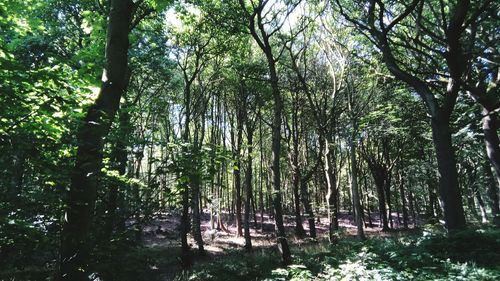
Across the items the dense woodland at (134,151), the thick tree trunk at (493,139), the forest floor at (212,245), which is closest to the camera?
the dense woodland at (134,151)

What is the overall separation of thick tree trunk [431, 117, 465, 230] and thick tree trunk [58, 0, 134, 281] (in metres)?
8.67

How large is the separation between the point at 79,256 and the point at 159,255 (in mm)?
15398

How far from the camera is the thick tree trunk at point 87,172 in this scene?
3.04m

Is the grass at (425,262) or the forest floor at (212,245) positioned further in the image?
the forest floor at (212,245)

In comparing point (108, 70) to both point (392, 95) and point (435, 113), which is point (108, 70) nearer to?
point (435, 113)

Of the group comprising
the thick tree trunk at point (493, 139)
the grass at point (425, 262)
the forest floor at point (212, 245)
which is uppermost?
the thick tree trunk at point (493, 139)

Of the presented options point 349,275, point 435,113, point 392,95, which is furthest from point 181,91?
point 349,275

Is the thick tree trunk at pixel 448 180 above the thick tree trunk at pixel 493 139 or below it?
below

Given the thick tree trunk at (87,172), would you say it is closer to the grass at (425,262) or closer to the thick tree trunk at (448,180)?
the grass at (425,262)

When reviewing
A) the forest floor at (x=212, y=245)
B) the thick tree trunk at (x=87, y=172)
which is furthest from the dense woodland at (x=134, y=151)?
the forest floor at (x=212, y=245)

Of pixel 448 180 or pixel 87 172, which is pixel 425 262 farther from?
pixel 87 172

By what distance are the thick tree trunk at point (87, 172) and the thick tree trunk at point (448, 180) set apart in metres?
8.67

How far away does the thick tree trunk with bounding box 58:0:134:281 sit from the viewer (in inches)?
120

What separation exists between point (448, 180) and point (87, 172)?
889 centimetres
